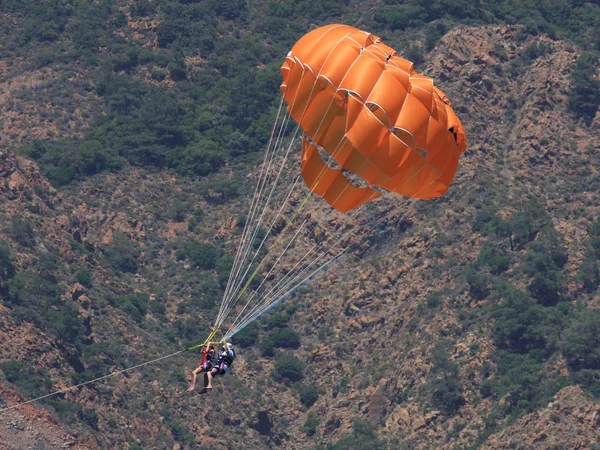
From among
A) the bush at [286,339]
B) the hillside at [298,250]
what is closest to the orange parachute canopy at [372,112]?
the hillside at [298,250]

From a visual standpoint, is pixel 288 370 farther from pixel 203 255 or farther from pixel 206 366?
pixel 206 366

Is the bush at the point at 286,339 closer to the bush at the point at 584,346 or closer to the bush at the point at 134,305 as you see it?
the bush at the point at 134,305

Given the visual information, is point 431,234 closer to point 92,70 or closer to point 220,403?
point 220,403

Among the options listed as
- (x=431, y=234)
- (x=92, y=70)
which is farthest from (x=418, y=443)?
(x=92, y=70)

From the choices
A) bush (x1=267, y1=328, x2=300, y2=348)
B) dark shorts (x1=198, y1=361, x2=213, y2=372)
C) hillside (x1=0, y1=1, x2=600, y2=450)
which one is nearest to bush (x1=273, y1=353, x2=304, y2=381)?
hillside (x1=0, y1=1, x2=600, y2=450)

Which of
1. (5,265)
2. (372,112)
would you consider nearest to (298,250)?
(5,265)

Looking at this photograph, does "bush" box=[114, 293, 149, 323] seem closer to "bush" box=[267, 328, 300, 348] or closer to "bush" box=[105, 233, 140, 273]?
"bush" box=[105, 233, 140, 273]
